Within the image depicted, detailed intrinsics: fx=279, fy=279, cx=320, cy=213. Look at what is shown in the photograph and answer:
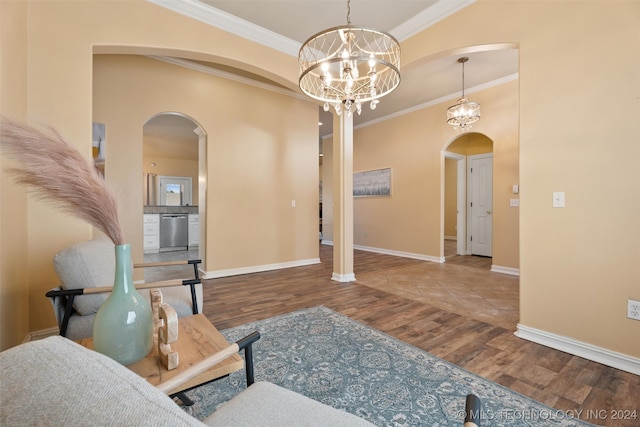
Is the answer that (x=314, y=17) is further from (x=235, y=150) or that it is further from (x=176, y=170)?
(x=176, y=170)

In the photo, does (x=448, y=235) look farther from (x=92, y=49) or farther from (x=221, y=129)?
(x=92, y=49)

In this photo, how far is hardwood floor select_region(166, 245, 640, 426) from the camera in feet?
5.17

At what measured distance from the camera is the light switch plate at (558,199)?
2055 mm

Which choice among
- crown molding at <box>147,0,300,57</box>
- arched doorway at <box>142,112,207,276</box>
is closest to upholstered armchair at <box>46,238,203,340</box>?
crown molding at <box>147,0,300,57</box>

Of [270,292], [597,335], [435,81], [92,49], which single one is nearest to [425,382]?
[597,335]

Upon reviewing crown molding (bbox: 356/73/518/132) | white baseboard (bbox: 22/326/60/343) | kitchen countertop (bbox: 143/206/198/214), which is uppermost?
crown molding (bbox: 356/73/518/132)

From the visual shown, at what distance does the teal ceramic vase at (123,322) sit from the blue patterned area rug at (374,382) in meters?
0.66

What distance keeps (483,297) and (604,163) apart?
6.20 feet

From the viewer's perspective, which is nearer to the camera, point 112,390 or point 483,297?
point 112,390

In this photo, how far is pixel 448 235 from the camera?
327 inches

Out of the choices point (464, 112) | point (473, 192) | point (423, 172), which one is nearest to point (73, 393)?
point (464, 112)

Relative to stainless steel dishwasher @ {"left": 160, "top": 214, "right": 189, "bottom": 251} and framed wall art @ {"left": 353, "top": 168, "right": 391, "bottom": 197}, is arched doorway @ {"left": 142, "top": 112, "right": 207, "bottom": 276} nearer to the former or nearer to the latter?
stainless steel dishwasher @ {"left": 160, "top": 214, "right": 189, "bottom": 251}

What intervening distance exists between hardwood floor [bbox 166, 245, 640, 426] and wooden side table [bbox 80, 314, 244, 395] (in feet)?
4.12

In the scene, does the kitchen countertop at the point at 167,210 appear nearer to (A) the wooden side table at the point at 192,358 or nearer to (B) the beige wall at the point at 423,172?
(B) the beige wall at the point at 423,172
